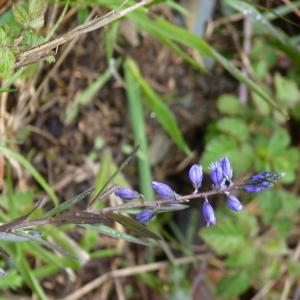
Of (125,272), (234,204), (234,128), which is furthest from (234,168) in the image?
(234,204)

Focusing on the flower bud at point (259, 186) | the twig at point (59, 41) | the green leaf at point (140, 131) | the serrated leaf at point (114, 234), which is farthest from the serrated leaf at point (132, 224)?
the green leaf at point (140, 131)

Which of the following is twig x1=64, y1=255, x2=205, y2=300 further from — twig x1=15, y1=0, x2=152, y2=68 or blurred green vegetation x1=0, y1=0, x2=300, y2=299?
twig x1=15, y1=0, x2=152, y2=68

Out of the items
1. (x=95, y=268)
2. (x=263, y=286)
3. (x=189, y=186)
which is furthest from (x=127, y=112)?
(x=263, y=286)

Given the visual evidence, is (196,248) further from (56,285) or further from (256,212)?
(56,285)

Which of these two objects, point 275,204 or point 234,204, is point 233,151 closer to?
point 275,204

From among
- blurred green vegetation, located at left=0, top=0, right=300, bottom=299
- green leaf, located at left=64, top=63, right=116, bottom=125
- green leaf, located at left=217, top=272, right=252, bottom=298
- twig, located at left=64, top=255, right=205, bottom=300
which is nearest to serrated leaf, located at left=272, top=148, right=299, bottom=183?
blurred green vegetation, located at left=0, top=0, right=300, bottom=299
